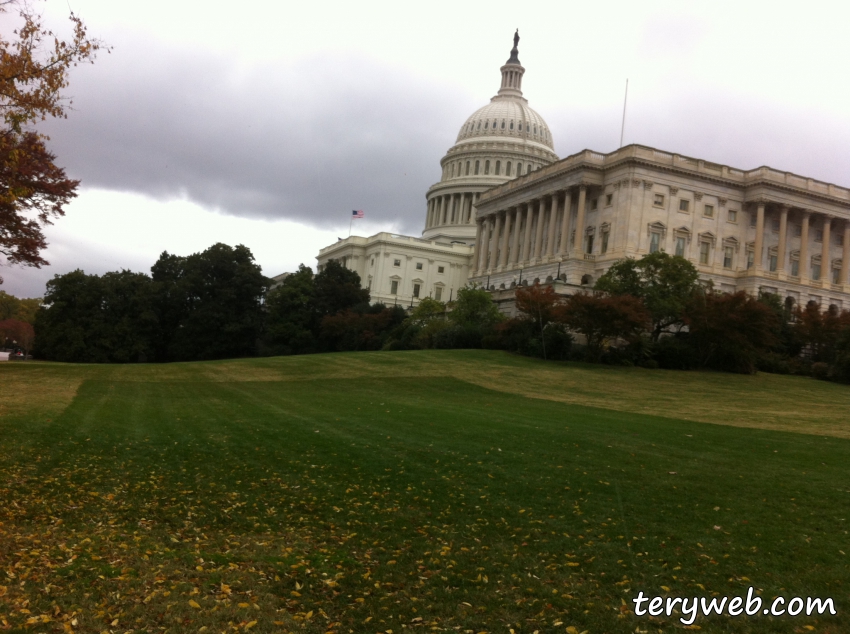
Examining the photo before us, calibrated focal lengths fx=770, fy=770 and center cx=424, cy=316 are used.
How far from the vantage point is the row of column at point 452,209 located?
143 metres

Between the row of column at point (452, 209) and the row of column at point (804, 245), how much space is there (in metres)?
62.5

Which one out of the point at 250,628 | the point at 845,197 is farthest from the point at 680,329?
the point at 250,628

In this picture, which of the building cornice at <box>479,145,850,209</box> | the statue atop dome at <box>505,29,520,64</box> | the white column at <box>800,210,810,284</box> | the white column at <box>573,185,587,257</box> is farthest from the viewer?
the statue atop dome at <box>505,29,520,64</box>

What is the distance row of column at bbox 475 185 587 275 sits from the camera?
8944 centimetres

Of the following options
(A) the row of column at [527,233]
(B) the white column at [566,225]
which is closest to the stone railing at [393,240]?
(A) the row of column at [527,233]

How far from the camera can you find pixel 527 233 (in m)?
98.8

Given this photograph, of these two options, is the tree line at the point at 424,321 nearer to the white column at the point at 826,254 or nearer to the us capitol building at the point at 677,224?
the us capitol building at the point at 677,224

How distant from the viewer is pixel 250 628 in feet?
28.0

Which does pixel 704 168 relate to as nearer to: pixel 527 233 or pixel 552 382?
pixel 527 233

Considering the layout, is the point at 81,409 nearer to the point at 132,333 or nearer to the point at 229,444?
the point at 229,444

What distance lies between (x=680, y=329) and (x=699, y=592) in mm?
59879

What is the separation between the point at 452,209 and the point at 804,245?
69.9m

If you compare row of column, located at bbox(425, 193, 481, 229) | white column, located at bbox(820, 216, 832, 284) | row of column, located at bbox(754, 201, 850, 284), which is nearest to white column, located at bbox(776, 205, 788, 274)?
row of column, located at bbox(754, 201, 850, 284)

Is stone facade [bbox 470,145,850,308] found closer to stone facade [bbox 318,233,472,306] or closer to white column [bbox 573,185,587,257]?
white column [bbox 573,185,587,257]
